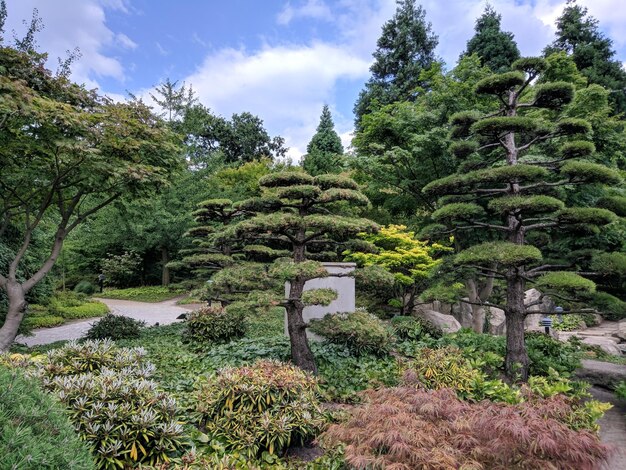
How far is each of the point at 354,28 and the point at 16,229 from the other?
8975 millimetres

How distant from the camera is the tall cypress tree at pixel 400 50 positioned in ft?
65.9

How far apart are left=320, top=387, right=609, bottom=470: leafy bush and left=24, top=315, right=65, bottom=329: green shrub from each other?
10952 millimetres

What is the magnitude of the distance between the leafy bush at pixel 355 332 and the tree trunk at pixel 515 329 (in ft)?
5.40

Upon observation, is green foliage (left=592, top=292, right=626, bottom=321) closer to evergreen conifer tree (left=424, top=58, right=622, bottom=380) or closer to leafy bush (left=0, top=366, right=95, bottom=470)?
evergreen conifer tree (left=424, top=58, right=622, bottom=380)

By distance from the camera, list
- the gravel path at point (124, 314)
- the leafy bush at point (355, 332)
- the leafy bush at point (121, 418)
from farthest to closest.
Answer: the gravel path at point (124, 314) → the leafy bush at point (355, 332) → the leafy bush at point (121, 418)

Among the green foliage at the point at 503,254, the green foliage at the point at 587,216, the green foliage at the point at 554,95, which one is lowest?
the green foliage at the point at 503,254

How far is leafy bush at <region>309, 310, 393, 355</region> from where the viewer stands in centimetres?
510

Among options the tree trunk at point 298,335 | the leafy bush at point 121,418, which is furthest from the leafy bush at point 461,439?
the tree trunk at point 298,335

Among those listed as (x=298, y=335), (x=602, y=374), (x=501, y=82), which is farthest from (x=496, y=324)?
(x=298, y=335)

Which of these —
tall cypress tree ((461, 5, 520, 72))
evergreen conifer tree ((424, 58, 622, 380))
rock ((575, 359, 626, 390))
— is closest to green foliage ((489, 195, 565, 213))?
evergreen conifer tree ((424, 58, 622, 380))

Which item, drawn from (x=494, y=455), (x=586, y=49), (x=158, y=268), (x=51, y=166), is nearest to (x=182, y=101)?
(x=158, y=268)

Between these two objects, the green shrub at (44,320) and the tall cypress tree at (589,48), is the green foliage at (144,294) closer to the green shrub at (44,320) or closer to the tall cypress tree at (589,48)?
the green shrub at (44,320)

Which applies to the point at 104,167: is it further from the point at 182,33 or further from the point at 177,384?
the point at 182,33

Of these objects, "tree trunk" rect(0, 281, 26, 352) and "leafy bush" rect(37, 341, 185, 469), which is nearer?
"leafy bush" rect(37, 341, 185, 469)
